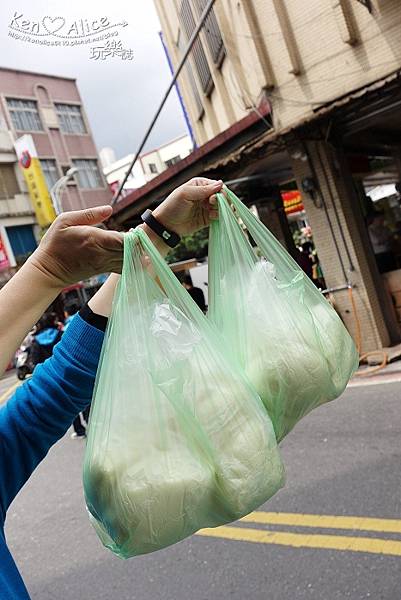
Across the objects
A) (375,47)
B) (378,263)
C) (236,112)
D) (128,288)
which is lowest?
(378,263)

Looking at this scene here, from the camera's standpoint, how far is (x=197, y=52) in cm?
1123

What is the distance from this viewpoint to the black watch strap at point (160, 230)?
4.75 ft

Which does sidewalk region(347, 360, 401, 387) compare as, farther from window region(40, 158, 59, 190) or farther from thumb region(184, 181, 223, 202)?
window region(40, 158, 59, 190)

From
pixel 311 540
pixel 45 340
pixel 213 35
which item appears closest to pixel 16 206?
pixel 213 35

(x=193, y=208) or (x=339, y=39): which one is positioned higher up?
(x=339, y=39)

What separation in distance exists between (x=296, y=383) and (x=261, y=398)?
0.37ft

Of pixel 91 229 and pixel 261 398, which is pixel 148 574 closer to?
pixel 261 398

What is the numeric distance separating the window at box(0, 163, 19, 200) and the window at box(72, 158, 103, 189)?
3733mm

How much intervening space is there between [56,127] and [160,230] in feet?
108

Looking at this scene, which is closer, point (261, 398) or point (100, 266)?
point (100, 266)

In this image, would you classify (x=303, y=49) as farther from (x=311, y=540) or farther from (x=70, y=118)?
(x=70, y=118)

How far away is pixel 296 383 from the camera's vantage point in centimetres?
151

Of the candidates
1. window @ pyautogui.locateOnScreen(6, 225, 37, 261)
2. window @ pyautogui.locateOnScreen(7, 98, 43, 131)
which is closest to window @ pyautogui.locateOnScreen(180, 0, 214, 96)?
window @ pyautogui.locateOnScreen(6, 225, 37, 261)

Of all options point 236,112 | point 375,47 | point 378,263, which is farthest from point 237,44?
point 378,263
